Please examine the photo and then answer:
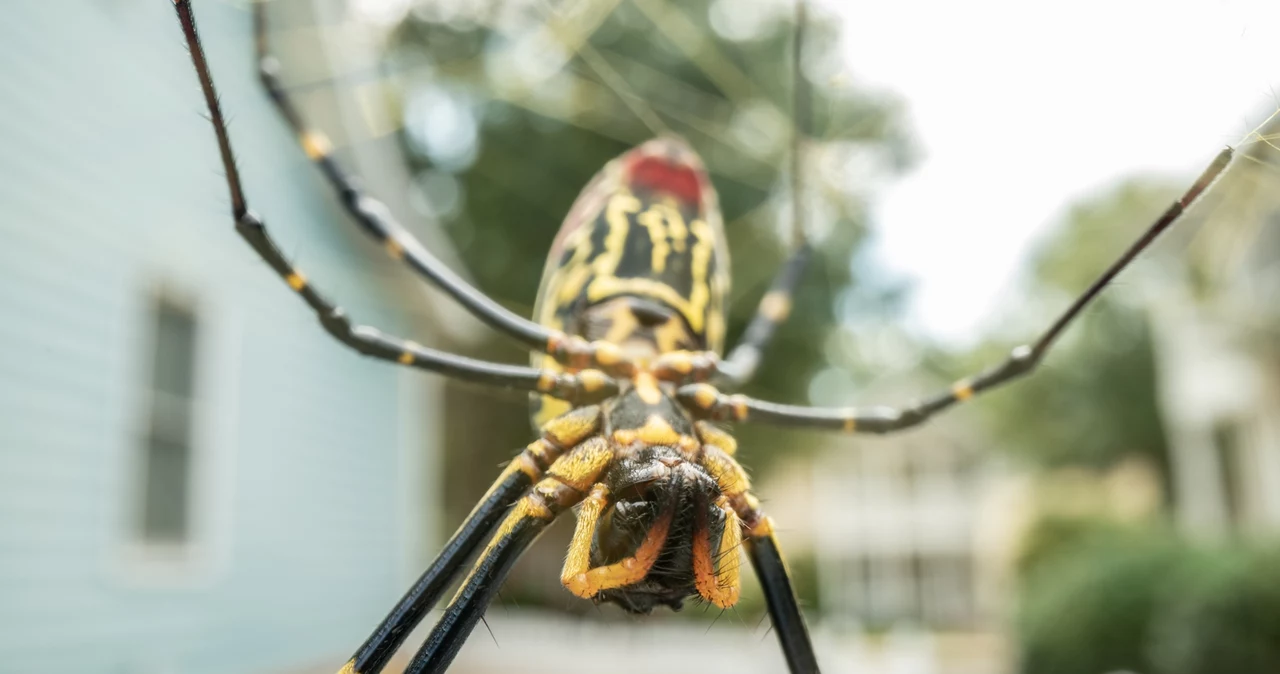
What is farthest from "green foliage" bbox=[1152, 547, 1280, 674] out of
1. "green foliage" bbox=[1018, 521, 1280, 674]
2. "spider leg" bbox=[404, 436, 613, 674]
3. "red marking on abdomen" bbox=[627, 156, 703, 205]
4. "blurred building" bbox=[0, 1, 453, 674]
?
"spider leg" bbox=[404, 436, 613, 674]

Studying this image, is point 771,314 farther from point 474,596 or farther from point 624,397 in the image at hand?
point 474,596

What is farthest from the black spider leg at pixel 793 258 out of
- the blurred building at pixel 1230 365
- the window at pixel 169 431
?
the blurred building at pixel 1230 365

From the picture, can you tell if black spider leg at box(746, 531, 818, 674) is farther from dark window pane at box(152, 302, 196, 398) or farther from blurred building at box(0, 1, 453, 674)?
dark window pane at box(152, 302, 196, 398)

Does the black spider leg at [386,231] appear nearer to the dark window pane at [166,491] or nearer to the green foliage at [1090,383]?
the dark window pane at [166,491]

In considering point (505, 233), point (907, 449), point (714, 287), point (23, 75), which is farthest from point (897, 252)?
point (907, 449)

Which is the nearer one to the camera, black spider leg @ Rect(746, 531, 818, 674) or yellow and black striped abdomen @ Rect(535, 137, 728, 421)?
black spider leg @ Rect(746, 531, 818, 674)

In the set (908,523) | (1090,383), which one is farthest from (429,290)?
(1090,383)

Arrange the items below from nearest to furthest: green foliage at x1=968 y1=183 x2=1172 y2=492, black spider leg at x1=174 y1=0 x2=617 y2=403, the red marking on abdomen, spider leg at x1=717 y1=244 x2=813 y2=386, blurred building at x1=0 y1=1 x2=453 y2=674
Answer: black spider leg at x1=174 y1=0 x2=617 y2=403 < the red marking on abdomen < spider leg at x1=717 y1=244 x2=813 y2=386 < blurred building at x1=0 y1=1 x2=453 y2=674 < green foliage at x1=968 y1=183 x2=1172 y2=492

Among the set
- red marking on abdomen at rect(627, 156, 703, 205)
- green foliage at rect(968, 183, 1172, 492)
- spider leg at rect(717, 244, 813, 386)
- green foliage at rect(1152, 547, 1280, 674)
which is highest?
green foliage at rect(968, 183, 1172, 492)

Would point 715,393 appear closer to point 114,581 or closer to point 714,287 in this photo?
point 714,287
